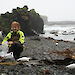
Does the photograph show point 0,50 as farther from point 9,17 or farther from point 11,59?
point 9,17

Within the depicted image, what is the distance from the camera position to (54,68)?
20.4 ft

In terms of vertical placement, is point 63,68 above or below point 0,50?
below

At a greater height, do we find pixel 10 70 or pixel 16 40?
pixel 16 40

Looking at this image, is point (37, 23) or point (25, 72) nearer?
point (25, 72)

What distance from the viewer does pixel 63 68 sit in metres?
6.15

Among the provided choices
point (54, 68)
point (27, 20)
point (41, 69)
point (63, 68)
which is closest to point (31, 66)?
point (41, 69)

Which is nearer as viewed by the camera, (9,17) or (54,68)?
(54,68)

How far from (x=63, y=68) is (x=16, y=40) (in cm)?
279

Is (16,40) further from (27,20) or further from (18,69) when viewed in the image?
(27,20)

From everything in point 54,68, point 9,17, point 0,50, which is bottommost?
point 54,68

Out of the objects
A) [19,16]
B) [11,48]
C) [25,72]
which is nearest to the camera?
[25,72]

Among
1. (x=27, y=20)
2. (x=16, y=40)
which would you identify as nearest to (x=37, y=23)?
(x=27, y=20)

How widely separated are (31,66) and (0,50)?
1.78 m

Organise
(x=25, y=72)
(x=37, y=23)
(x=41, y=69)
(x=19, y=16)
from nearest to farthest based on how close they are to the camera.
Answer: (x=25, y=72), (x=41, y=69), (x=19, y=16), (x=37, y=23)
